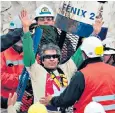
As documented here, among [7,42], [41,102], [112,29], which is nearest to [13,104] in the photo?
[41,102]

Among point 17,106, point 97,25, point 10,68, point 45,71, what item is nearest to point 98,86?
point 45,71

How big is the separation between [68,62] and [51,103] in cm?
71

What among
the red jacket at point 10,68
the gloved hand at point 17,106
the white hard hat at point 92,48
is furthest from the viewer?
the red jacket at point 10,68

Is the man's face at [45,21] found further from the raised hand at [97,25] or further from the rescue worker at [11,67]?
the raised hand at [97,25]

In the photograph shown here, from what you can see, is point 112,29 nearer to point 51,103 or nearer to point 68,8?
point 68,8

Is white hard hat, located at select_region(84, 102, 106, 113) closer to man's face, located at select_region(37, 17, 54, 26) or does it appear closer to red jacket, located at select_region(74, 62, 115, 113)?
red jacket, located at select_region(74, 62, 115, 113)

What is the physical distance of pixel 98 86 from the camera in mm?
4883

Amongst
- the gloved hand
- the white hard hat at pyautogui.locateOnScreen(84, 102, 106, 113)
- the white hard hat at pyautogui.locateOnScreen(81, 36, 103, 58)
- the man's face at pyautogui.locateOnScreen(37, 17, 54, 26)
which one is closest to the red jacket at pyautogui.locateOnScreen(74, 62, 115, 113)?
the white hard hat at pyautogui.locateOnScreen(81, 36, 103, 58)

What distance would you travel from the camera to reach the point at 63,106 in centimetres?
498

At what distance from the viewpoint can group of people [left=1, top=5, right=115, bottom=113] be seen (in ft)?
16.1

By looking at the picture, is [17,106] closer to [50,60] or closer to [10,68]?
[50,60]

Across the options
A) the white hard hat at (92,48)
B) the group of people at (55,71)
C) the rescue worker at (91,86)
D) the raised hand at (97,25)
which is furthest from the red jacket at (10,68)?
the white hard hat at (92,48)

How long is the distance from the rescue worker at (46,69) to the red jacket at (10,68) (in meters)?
0.86

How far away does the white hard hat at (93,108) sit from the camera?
15.0 feet
